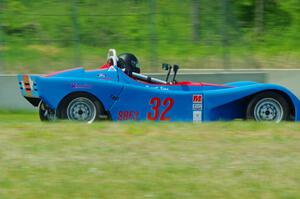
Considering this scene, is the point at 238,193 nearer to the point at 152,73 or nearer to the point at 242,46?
the point at 152,73

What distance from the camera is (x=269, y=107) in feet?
42.8

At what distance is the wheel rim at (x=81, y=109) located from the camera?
41.1 ft

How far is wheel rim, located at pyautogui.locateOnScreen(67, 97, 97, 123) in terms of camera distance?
12516mm

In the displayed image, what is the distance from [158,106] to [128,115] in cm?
53

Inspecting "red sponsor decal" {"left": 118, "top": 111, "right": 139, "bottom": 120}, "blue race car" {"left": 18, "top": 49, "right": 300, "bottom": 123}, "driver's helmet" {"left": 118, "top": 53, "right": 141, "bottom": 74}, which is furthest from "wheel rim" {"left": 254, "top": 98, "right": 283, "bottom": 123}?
"driver's helmet" {"left": 118, "top": 53, "right": 141, "bottom": 74}

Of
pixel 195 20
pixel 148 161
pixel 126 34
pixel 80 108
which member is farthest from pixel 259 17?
pixel 148 161

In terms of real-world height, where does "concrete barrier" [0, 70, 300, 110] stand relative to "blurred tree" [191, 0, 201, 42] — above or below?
below

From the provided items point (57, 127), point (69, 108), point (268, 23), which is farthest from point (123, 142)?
point (268, 23)

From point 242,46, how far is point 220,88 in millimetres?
6546

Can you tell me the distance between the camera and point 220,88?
1336 centimetres

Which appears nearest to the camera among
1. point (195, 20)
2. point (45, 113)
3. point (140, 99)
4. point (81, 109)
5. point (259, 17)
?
point (81, 109)

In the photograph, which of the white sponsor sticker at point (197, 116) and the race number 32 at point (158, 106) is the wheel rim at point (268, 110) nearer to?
the white sponsor sticker at point (197, 116)

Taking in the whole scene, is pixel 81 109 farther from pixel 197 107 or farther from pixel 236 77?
pixel 236 77

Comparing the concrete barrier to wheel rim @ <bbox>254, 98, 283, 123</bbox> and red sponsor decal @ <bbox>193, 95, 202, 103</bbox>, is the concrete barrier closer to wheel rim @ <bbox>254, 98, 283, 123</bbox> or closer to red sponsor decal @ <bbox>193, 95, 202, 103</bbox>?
red sponsor decal @ <bbox>193, 95, 202, 103</bbox>
